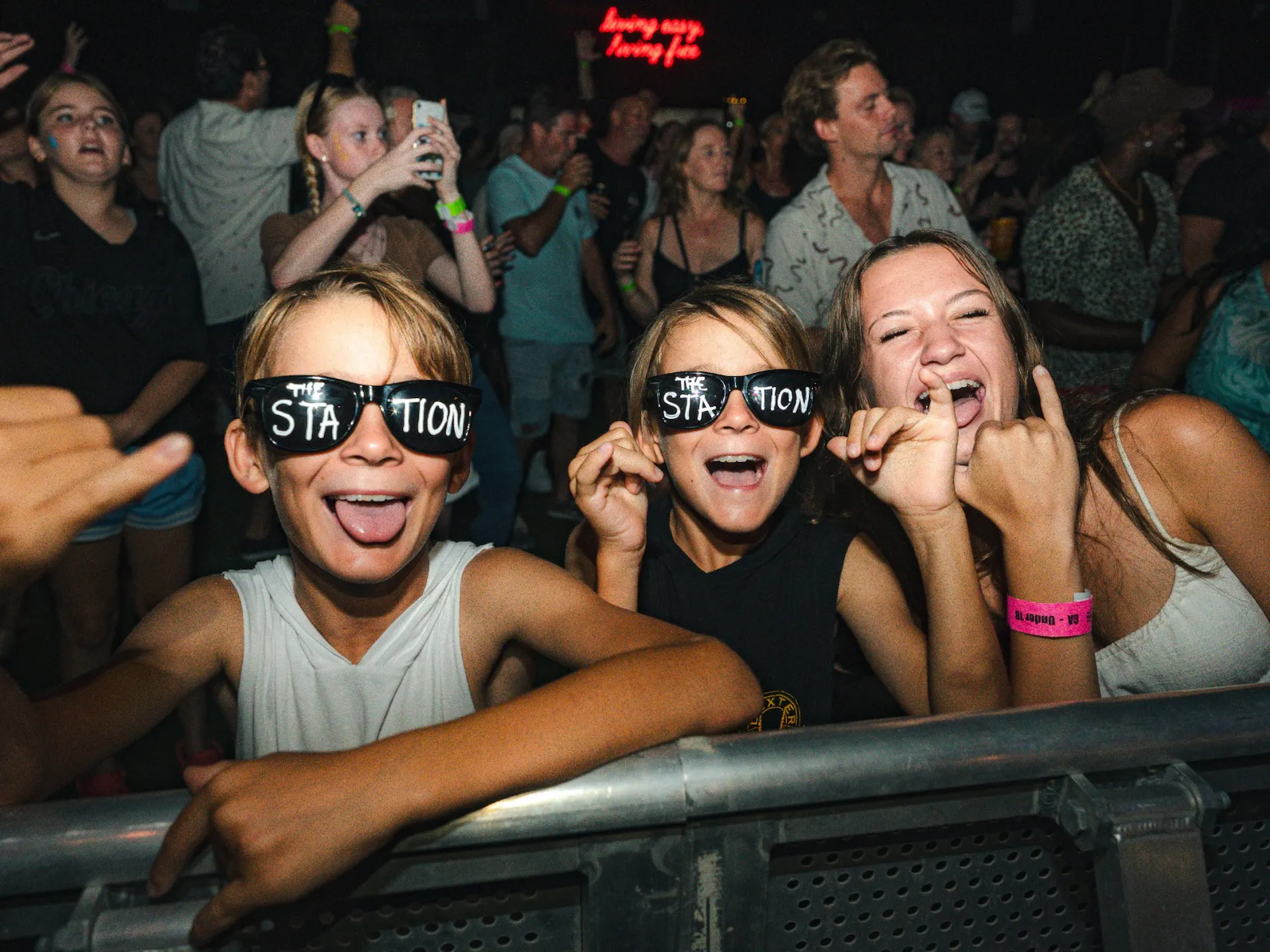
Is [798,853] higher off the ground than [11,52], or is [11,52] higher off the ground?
[11,52]

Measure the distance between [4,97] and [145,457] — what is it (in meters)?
3.48

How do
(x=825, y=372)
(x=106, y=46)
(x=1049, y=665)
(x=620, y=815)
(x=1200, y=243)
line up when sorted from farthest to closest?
(x=106, y=46) < (x=1200, y=243) < (x=825, y=372) < (x=1049, y=665) < (x=620, y=815)

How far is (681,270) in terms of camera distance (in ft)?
16.1

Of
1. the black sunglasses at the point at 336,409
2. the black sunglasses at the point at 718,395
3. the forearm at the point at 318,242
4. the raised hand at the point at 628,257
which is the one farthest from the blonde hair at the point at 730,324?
the raised hand at the point at 628,257

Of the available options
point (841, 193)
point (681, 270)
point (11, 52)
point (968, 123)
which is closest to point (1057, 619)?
point (841, 193)

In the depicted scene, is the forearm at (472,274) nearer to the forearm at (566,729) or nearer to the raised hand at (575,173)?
the raised hand at (575,173)

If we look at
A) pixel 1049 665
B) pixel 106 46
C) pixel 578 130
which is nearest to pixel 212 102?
pixel 578 130

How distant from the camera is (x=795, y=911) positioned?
972mm

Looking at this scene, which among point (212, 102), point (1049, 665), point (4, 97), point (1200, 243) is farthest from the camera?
point (212, 102)

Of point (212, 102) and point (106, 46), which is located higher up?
point (106, 46)

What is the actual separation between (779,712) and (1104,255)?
291cm

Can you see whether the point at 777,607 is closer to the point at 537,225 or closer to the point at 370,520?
the point at 370,520

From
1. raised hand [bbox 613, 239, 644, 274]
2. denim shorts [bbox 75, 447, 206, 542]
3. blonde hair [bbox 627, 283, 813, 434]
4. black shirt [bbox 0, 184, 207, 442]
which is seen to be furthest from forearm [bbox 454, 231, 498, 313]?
raised hand [bbox 613, 239, 644, 274]

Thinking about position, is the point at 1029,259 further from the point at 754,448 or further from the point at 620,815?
the point at 620,815
